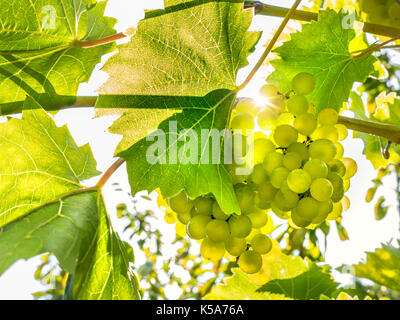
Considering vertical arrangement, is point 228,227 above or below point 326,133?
below

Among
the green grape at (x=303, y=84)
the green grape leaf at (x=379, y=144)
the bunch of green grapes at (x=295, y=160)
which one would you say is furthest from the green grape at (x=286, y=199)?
the green grape leaf at (x=379, y=144)

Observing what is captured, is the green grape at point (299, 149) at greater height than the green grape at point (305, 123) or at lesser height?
lesser

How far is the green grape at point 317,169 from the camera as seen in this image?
769mm

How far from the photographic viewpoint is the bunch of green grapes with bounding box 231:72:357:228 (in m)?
0.77

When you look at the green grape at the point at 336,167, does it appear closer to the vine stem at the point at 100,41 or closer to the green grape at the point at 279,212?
the green grape at the point at 279,212


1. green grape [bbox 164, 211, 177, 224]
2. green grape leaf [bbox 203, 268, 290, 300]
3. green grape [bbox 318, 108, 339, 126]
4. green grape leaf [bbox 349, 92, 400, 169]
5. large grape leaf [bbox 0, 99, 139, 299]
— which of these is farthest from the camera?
green grape leaf [bbox 349, 92, 400, 169]

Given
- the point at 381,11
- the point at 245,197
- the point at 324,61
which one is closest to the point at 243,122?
the point at 245,197

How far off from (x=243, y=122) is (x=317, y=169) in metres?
0.17

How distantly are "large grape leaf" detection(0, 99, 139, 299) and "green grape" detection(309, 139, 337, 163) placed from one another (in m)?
0.46

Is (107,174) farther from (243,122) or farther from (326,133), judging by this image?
(326,133)

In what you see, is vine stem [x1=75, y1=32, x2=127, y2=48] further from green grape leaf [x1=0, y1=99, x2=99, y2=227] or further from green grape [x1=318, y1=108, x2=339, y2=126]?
green grape [x1=318, y1=108, x2=339, y2=126]

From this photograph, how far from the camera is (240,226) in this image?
2.62ft

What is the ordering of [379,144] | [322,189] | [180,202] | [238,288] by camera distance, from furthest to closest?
[379,144] → [238,288] → [180,202] → [322,189]

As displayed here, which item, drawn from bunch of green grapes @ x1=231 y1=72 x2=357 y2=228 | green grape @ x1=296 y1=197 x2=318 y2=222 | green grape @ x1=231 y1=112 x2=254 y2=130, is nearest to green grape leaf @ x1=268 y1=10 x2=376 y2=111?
bunch of green grapes @ x1=231 y1=72 x2=357 y2=228
